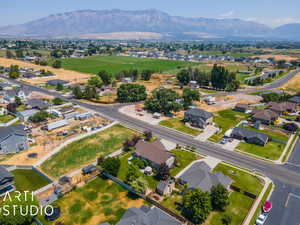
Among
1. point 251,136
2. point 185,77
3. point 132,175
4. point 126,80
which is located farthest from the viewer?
point 126,80

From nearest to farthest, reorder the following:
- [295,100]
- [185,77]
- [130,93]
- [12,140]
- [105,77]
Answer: [12,140], [295,100], [130,93], [105,77], [185,77]

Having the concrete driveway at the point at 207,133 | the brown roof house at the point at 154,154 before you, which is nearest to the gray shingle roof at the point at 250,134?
the concrete driveway at the point at 207,133

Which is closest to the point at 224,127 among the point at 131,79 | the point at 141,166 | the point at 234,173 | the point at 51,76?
the point at 234,173

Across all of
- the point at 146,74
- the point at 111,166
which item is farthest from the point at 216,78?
the point at 111,166

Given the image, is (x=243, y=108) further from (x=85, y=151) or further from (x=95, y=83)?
(x=95, y=83)

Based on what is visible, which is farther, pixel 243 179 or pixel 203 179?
pixel 243 179
